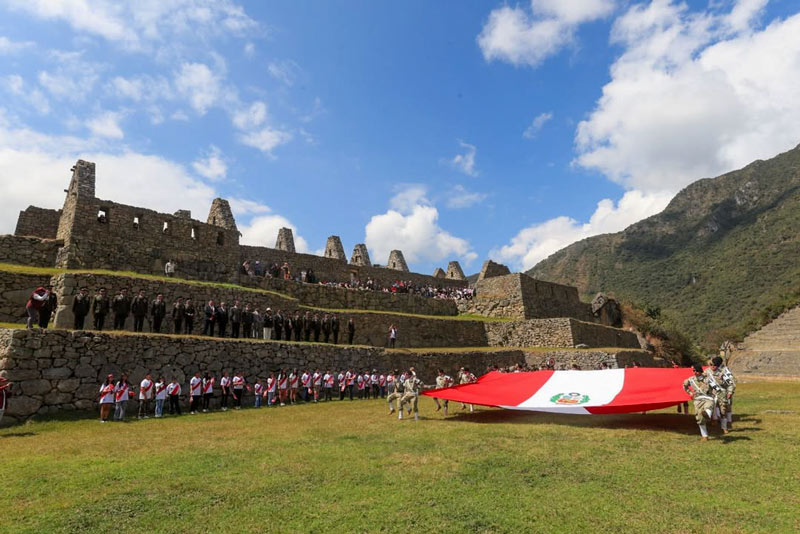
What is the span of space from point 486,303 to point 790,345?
970 inches

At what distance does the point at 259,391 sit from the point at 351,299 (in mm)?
12627

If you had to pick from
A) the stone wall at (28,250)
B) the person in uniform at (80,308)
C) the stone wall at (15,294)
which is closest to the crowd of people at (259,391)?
the person in uniform at (80,308)

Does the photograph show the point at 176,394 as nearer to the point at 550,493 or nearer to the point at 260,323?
the point at 260,323

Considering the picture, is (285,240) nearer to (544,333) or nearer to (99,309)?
(99,309)

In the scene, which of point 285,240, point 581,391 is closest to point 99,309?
point 581,391

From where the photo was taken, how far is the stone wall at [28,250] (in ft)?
61.0

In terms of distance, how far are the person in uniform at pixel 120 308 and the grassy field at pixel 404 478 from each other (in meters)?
5.22

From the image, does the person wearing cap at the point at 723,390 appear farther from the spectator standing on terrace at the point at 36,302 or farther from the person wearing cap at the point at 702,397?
the spectator standing on terrace at the point at 36,302

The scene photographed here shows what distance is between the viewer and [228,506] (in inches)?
217

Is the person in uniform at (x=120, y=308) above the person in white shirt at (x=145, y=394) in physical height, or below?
above

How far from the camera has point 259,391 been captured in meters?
15.0

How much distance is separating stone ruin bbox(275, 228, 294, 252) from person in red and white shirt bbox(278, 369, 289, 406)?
18.0m

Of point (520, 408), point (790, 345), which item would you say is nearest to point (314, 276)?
point (520, 408)

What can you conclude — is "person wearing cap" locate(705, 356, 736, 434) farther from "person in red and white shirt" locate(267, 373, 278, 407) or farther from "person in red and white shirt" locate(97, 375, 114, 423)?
"person in red and white shirt" locate(97, 375, 114, 423)
